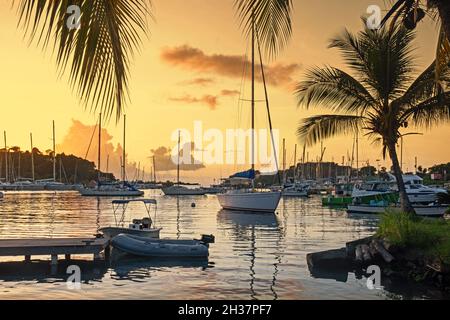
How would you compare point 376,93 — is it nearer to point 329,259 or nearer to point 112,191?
point 329,259

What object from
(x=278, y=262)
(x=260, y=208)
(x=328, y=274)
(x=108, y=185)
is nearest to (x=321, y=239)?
(x=278, y=262)

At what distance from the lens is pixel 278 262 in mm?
23469

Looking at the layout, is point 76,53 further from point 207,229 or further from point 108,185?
point 108,185

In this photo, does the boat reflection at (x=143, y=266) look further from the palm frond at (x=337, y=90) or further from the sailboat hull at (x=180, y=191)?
the sailboat hull at (x=180, y=191)

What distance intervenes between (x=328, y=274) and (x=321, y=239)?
13772 millimetres

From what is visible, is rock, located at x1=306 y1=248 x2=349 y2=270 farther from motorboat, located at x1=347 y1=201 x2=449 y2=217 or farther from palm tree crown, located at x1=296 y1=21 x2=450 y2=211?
motorboat, located at x1=347 y1=201 x2=449 y2=217

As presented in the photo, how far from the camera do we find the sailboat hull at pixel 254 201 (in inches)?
2221

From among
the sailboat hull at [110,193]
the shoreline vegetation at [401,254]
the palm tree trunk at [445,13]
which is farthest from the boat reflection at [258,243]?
the sailboat hull at [110,193]

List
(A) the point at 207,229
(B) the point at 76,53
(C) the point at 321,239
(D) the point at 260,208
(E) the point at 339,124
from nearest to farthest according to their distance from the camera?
(B) the point at 76,53 < (E) the point at 339,124 < (C) the point at 321,239 < (A) the point at 207,229 < (D) the point at 260,208

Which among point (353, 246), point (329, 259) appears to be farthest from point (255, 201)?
point (353, 246)

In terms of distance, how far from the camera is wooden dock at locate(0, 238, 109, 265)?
20969 mm

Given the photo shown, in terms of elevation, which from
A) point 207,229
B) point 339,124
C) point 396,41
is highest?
point 396,41

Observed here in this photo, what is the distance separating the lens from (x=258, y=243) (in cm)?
3131

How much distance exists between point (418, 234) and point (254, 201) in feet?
130
